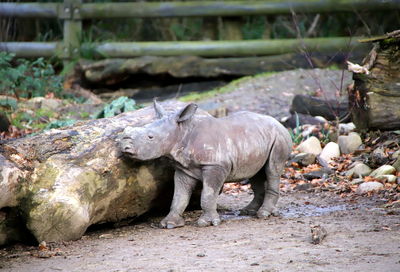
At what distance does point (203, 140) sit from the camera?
18.5 ft

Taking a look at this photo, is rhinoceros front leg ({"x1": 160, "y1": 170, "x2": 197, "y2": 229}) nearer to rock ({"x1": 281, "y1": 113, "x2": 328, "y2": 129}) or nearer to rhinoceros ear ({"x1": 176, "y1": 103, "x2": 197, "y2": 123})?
rhinoceros ear ({"x1": 176, "y1": 103, "x2": 197, "y2": 123})

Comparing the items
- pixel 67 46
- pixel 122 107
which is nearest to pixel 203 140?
pixel 122 107

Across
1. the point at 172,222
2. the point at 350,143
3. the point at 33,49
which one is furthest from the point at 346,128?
the point at 33,49

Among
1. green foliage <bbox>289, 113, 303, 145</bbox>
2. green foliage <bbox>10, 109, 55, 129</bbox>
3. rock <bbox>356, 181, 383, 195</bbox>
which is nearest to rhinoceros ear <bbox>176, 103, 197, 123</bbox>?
rock <bbox>356, 181, 383, 195</bbox>

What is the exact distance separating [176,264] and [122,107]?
15.1 feet

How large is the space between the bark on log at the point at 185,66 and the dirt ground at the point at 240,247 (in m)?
6.96

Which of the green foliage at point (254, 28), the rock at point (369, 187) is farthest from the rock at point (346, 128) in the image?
the green foliage at point (254, 28)

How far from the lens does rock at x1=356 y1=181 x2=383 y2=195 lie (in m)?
6.88

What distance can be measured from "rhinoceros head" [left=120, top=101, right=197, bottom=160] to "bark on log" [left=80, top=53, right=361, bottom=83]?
7.35 meters

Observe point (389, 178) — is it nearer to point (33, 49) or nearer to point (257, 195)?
point (257, 195)

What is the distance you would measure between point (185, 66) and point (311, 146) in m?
4.96

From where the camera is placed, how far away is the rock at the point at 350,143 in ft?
27.5

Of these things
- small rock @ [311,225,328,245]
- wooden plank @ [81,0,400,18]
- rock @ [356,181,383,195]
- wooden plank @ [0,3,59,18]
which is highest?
wooden plank @ [81,0,400,18]

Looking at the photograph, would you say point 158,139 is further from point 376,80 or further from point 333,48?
point 333,48
